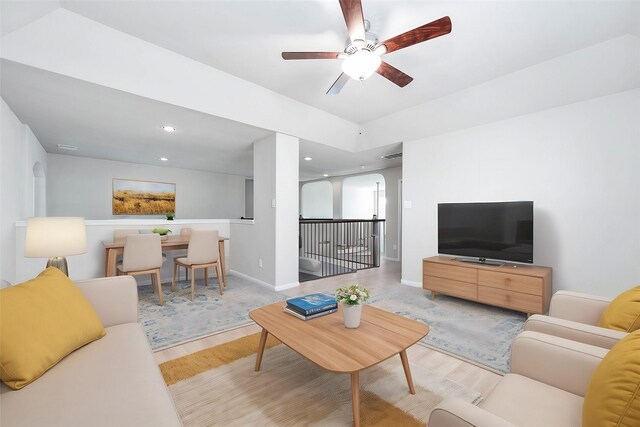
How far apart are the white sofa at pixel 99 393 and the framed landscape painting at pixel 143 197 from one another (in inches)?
235

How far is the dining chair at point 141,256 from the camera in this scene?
3.22m

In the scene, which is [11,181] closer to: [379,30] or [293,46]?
[293,46]

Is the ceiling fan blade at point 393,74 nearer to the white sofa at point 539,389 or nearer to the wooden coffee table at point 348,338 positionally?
the wooden coffee table at point 348,338

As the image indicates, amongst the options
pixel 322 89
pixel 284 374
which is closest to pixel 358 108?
pixel 322 89

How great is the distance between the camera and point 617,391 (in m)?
0.69

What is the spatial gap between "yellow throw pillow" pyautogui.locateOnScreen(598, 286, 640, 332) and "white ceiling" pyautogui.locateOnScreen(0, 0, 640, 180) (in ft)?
6.99

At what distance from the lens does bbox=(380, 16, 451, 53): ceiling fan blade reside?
180cm

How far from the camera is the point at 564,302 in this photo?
1748mm

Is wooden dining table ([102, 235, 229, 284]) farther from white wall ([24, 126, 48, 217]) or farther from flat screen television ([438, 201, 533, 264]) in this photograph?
flat screen television ([438, 201, 533, 264])

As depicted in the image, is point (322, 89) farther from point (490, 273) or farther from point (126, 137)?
point (126, 137)

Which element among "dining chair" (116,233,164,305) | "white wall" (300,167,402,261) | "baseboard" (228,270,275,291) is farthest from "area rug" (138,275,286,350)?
"white wall" (300,167,402,261)

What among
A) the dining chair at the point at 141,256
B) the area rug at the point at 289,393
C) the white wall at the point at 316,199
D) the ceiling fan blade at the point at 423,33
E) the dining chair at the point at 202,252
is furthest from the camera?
the white wall at the point at 316,199

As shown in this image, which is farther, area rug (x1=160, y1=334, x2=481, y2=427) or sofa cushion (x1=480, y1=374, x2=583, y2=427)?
area rug (x1=160, y1=334, x2=481, y2=427)

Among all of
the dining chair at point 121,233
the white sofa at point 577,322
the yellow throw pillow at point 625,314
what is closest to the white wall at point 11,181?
the dining chair at point 121,233
